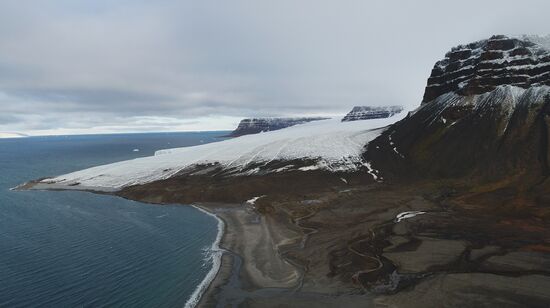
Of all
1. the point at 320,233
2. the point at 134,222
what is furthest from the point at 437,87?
the point at 134,222

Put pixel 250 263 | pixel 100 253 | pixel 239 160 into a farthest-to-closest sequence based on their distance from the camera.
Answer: pixel 239 160, pixel 100 253, pixel 250 263

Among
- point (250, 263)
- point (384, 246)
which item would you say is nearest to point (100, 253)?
point (250, 263)

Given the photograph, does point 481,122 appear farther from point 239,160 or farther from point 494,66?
point 239,160

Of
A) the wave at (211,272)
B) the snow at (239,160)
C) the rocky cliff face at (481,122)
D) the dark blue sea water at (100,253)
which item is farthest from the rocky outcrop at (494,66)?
the wave at (211,272)

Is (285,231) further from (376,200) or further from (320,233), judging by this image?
(376,200)

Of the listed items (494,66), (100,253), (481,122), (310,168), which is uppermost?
(494,66)

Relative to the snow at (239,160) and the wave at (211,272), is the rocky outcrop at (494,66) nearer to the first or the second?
the snow at (239,160)
